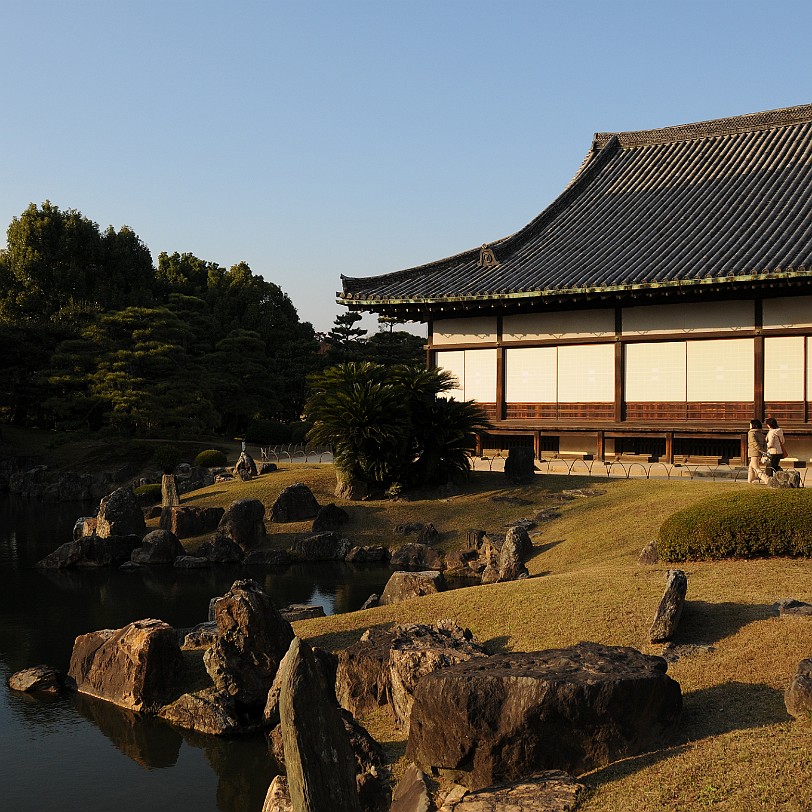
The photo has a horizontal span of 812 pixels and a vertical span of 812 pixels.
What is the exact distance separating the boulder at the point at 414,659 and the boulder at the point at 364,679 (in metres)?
0.15

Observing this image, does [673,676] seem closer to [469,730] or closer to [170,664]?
[469,730]

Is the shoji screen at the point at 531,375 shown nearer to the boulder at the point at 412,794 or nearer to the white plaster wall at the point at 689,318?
the white plaster wall at the point at 689,318

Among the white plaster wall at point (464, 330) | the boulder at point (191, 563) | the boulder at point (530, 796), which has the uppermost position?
the white plaster wall at point (464, 330)

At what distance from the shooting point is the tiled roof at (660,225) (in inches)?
1077

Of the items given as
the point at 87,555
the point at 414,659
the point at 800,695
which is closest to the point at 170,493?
the point at 87,555

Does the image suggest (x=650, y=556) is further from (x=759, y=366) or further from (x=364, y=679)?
(x=759, y=366)

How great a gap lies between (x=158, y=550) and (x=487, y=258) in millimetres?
16416

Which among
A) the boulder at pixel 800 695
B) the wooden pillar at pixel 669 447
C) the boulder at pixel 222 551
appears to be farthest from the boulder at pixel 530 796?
the wooden pillar at pixel 669 447

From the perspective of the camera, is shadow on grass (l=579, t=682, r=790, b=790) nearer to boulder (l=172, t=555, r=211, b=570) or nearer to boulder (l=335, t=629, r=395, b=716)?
boulder (l=335, t=629, r=395, b=716)

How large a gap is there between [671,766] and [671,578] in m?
3.68

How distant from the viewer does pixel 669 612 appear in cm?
1058

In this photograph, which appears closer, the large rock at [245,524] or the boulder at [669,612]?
the boulder at [669,612]

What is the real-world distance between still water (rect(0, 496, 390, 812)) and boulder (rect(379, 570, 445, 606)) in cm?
171

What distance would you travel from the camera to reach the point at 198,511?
82.1 feet
